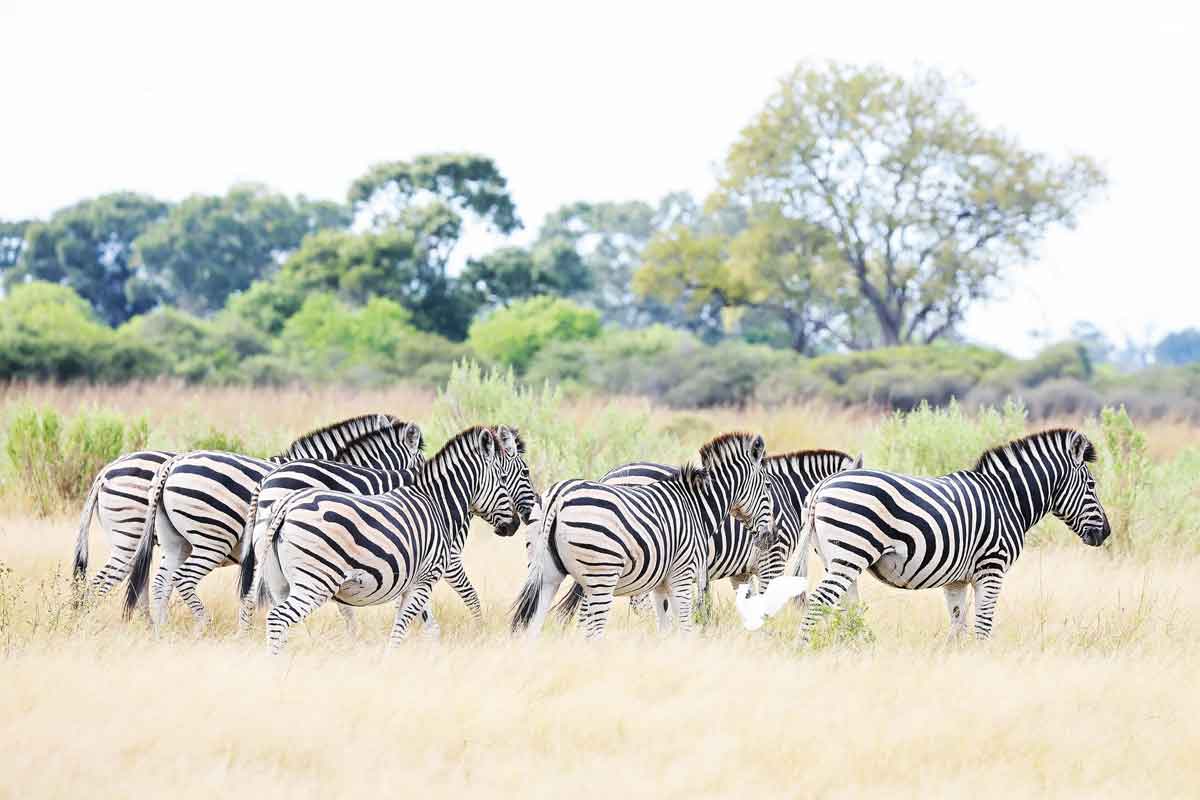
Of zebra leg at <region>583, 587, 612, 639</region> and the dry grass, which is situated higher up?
zebra leg at <region>583, 587, 612, 639</region>

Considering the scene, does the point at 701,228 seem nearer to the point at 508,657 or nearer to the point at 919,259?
the point at 919,259

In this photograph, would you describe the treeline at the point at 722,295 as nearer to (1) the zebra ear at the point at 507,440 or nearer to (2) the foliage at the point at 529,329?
(2) the foliage at the point at 529,329

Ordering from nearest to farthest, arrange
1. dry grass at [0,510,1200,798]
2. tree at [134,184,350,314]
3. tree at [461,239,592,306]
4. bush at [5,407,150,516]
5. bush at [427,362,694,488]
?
dry grass at [0,510,1200,798], bush at [5,407,150,516], bush at [427,362,694,488], tree at [461,239,592,306], tree at [134,184,350,314]

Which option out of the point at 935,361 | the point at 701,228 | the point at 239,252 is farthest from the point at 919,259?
the point at 239,252

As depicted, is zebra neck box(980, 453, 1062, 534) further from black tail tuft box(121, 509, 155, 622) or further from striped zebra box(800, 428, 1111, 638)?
black tail tuft box(121, 509, 155, 622)

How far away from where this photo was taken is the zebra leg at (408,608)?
301 inches

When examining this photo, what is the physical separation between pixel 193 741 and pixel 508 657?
1.85 metres

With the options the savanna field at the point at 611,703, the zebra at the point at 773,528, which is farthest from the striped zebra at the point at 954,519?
the zebra at the point at 773,528

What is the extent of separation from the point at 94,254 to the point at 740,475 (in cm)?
6968

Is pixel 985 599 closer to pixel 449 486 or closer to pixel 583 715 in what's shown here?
pixel 583 715

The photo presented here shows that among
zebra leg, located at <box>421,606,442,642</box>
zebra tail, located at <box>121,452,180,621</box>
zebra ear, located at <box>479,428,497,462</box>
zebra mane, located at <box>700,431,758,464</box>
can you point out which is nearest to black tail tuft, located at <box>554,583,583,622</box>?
zebra leg, located at <box>421,606,442,642</box>

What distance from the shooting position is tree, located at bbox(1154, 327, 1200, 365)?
9556cm

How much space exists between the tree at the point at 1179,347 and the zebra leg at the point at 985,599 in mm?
94144

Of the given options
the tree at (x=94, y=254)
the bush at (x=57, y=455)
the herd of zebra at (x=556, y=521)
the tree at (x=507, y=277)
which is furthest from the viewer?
the tree at (x=94, y=254)
